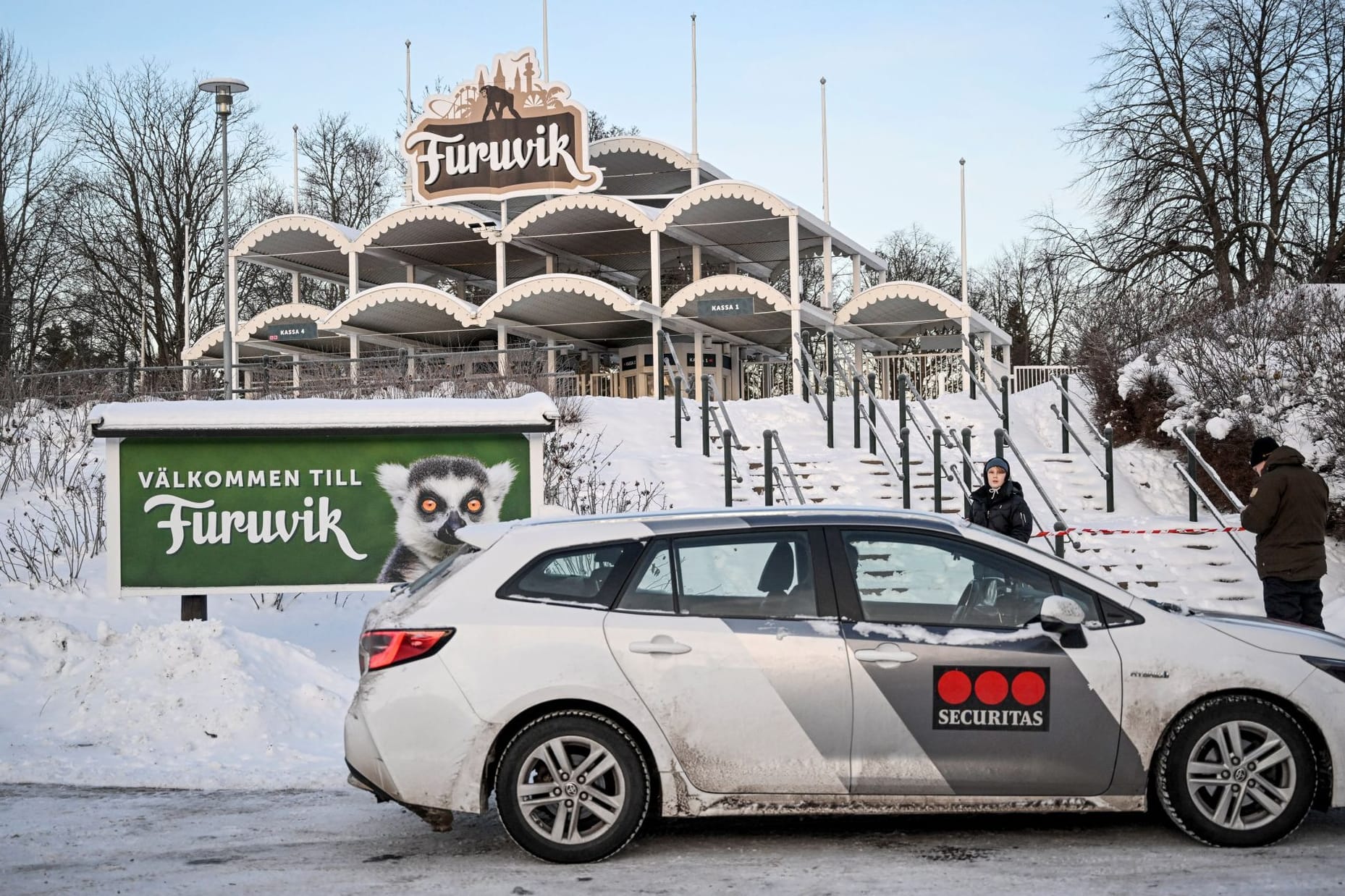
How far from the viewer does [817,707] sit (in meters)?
5.34

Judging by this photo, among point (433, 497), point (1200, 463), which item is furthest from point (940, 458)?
point (433, 497)

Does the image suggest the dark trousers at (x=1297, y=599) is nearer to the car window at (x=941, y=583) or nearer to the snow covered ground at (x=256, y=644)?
the snow covered ground at (x=256, y=644)

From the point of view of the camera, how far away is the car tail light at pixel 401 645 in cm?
536

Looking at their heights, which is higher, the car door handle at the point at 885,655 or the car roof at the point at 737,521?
the car roof at the point at 737,521

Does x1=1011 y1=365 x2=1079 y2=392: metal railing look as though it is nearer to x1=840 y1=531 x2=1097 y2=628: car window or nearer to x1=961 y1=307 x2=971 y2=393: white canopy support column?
x1=961 y1=307 x2=971 y2=393: white canopy support column

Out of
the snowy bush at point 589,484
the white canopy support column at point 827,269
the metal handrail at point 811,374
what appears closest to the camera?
the snowy bush at point 589,484

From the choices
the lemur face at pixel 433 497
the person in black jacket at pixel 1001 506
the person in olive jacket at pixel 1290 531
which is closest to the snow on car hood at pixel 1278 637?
the person in olive jacket at pixel 1290 531

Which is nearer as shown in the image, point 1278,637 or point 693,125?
point 1278,637

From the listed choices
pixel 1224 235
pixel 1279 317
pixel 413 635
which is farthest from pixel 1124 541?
pixel 1224 235

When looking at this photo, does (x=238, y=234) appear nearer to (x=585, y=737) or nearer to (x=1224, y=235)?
(x=1224, y=235)

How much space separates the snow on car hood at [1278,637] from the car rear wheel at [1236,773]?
0.26 meters

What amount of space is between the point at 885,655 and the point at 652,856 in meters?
1.27

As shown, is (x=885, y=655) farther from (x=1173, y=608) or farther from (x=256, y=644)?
(x=256, y=644)

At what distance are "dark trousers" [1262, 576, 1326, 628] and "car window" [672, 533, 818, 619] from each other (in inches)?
186
